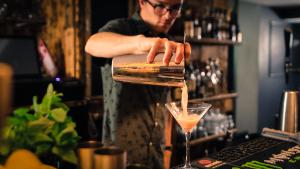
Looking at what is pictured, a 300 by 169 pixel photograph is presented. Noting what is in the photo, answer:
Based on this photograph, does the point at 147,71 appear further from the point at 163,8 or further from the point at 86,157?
the point at 163,8

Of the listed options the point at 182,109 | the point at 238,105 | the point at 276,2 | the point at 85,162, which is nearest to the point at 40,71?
the point at 182,109

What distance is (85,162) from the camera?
874 millimetres

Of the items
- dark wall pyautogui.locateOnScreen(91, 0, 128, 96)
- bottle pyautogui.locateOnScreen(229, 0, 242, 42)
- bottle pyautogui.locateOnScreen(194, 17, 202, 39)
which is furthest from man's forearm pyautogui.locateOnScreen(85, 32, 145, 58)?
bottle pyautogui.locateOnScreen(229, 0, 242, 42)

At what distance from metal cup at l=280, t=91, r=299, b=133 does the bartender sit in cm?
69

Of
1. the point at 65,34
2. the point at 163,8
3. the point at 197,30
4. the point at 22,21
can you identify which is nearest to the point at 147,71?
the point at 163,8

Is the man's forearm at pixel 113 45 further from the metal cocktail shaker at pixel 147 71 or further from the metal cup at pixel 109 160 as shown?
the metal cup at pixel 109 160

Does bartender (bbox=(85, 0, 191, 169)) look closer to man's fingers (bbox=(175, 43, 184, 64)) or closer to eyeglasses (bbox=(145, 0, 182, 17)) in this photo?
eyeglasses (bbox=(145, 0, 182, 17))

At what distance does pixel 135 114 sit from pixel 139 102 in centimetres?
7

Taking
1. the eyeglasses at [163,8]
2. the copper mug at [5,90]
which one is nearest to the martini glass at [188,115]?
the eyeglasses at [163,8]

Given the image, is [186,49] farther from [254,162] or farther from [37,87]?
[37,87]

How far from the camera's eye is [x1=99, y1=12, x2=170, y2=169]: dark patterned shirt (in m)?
1.97

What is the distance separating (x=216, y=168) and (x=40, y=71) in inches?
80.3

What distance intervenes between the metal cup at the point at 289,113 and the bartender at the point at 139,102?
693 mm

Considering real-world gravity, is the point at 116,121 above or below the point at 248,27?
→ below
